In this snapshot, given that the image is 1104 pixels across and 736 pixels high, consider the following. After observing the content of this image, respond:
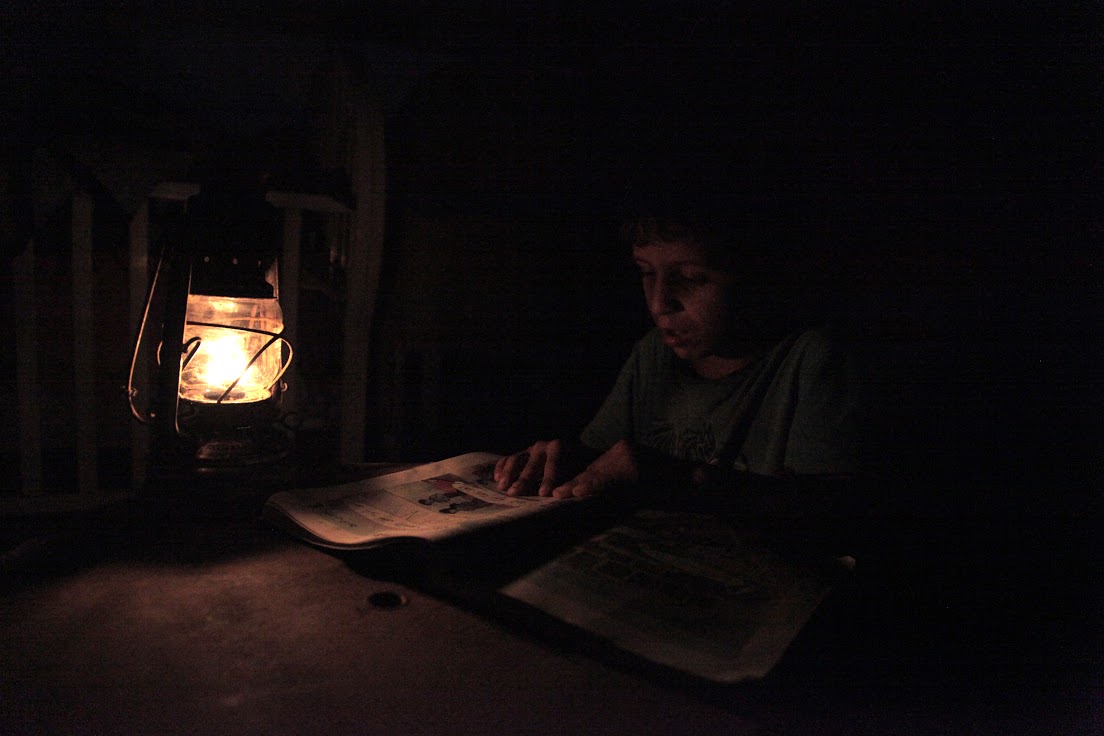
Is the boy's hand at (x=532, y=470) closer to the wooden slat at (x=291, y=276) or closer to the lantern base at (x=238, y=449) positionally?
the lantern base at (x=238, y=449)

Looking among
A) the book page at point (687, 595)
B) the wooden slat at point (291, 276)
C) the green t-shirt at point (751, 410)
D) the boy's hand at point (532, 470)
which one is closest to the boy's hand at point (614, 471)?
the boy's hand at point (532, 470)

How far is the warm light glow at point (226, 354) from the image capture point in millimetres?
750

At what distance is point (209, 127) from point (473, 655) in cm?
202

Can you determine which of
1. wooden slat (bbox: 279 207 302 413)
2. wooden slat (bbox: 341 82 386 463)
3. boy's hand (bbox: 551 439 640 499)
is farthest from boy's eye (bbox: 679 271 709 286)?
wooden slat (bbox: 279 207 302 413)

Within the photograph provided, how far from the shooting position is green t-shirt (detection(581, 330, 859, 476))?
831mm

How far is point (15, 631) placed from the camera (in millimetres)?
437

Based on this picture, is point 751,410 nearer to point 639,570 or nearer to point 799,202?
point 799,202

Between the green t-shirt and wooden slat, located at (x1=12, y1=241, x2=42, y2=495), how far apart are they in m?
1.21

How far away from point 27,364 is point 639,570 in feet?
4.85

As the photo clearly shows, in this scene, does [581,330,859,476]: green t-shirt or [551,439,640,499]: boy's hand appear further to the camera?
[581,330,859,476]: green t-shirt

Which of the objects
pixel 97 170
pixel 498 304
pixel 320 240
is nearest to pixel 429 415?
pixel 498 304

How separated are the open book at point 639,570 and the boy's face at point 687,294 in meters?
0.41

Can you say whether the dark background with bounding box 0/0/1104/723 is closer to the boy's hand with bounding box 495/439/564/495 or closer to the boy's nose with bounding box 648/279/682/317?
the boy's nose with bounding box 648/279/682/317

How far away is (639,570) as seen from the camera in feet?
1.66
